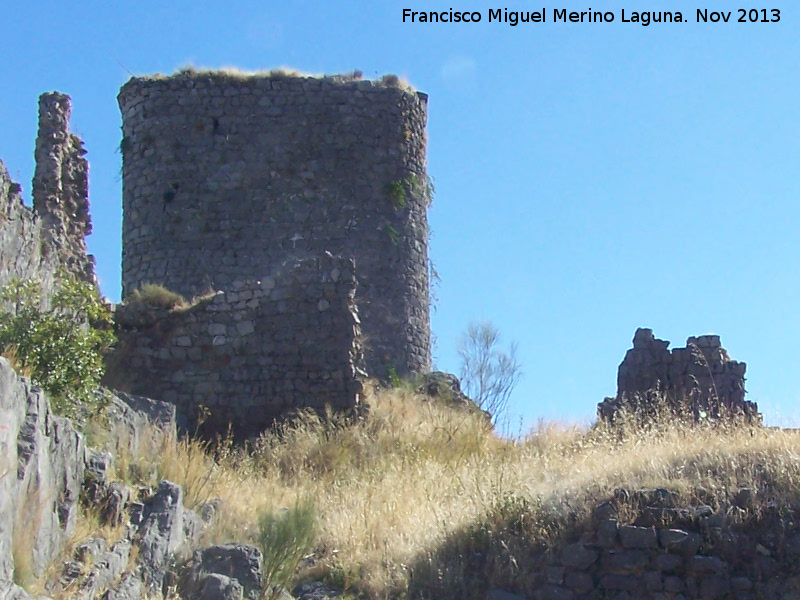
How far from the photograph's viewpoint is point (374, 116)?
18.3 meters

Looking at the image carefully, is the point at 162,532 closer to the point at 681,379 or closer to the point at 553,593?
the point at 553,593

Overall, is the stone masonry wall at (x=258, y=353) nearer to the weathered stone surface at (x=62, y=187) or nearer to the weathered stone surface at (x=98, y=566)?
the weathered stone surface at (x=62, y=187)

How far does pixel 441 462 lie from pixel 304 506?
3.67m

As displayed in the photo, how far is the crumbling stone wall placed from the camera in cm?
1372

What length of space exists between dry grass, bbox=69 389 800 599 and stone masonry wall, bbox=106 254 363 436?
1133 mm

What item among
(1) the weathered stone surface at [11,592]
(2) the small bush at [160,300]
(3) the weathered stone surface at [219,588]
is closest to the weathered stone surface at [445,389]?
(2) the small bush at [160,300]

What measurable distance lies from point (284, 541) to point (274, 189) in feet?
32.1

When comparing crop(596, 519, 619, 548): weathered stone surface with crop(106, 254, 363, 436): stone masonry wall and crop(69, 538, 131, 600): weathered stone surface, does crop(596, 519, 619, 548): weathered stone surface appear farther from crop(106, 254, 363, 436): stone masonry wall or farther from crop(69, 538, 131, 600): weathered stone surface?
crop(106, 254, 363, 436): stone masonry wall

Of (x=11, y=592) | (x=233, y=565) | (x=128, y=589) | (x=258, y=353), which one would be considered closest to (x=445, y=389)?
(x=258, y=353)

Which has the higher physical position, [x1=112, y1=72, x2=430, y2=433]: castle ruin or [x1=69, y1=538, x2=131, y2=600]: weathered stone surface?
[x1=112, y1=72, x2=430, y2=433]: castle ruin

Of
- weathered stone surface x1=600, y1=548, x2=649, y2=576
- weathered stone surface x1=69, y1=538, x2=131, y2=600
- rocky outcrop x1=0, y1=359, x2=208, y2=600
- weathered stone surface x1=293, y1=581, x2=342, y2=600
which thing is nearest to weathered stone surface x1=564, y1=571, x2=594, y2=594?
weathered stone surface x1=600, y1=548, x2=649, y2=576

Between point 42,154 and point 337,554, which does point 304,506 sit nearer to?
point 337,554

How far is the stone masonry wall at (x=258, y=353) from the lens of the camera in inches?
531

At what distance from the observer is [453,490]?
34.2 ft
